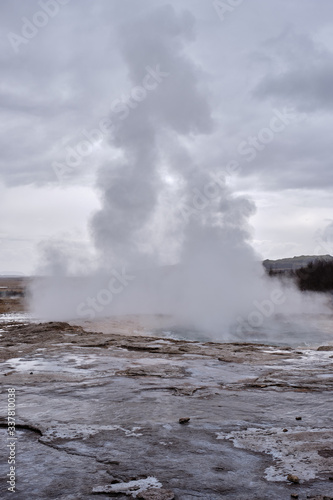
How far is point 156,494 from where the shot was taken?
113 inches

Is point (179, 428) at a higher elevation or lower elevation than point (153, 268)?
lower

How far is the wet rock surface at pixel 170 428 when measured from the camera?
305 centimetres

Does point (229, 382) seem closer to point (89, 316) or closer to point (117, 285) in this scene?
point (89, 316)

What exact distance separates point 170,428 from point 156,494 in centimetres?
138

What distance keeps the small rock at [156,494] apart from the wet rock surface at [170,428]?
13mm

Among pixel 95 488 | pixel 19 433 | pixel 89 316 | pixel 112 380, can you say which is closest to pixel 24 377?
pixel 112 380

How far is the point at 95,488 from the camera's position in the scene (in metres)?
3.00

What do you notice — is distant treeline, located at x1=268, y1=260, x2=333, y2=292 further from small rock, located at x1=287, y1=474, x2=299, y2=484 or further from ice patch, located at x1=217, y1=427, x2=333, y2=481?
small rock, located at x1=287, y1=474, x2=299, y2=484

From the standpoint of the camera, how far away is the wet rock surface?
3.05 metres

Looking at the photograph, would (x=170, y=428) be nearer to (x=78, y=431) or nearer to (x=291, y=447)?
(x=78, y=431)

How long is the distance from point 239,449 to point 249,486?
0.71m

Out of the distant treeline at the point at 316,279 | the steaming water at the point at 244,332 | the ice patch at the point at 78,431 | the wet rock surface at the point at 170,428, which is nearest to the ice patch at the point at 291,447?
the wet rock surface at the point at 170,428

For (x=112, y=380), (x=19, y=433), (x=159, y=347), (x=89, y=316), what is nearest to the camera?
(x=19, y=433)

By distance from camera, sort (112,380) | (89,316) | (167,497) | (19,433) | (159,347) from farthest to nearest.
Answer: (89,316) < (159,347) < (112,380) < (19,433) < (167,497)
